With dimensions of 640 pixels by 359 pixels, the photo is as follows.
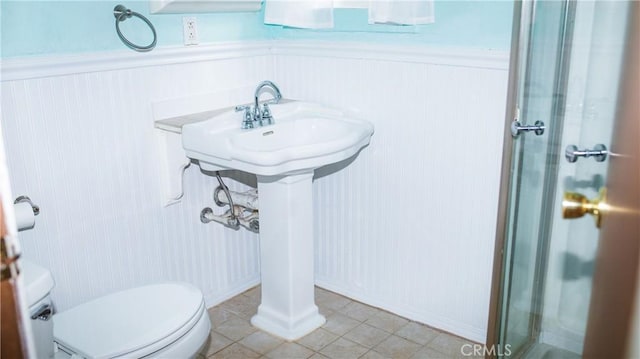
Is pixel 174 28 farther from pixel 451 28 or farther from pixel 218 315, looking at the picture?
pixel 218 315

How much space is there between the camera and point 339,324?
2.49m

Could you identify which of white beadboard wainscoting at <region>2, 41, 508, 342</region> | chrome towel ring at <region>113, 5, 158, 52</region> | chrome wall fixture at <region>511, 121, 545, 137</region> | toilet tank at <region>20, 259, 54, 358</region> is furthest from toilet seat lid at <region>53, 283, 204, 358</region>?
chrome wall fixture at <region>511, 121, 545, 137</region>

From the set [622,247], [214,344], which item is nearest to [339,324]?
[214,344]

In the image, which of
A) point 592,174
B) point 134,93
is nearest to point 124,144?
point 134,93

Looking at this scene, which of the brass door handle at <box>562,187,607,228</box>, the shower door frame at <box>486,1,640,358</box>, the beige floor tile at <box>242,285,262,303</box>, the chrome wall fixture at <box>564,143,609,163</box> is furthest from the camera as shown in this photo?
the beige floor tile at <box>242,285,262,303</box>

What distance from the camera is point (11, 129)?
184cm

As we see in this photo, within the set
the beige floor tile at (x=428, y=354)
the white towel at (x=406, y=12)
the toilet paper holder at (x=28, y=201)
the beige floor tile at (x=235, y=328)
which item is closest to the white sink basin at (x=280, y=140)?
the white towel at (x=406, y=12)

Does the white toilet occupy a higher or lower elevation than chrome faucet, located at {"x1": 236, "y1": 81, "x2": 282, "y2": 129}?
lower

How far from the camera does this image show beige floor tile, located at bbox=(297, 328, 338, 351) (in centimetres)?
234

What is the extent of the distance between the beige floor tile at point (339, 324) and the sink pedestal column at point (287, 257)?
4 centimetres

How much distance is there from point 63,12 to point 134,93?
0.36 metres

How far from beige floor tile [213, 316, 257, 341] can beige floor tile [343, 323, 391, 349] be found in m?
0.40

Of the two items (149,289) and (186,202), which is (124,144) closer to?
(186,202)

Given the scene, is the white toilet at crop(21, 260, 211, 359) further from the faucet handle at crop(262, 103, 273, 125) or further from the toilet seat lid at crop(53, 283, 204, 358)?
the faucet handle at crop(262, 103, 273, 125)
